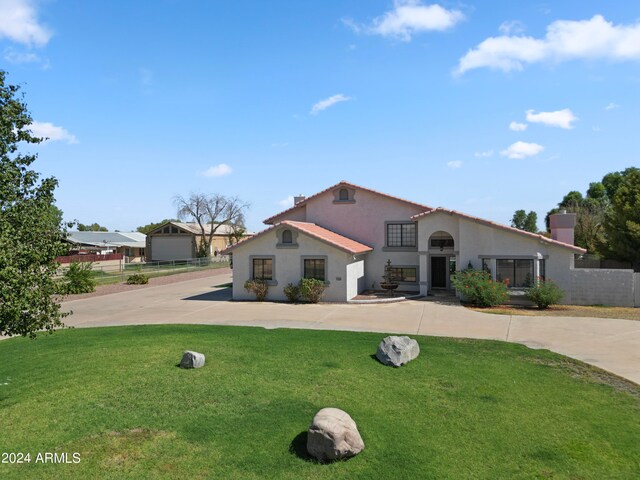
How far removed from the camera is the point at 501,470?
21.6 feet

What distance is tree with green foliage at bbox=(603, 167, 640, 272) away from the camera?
1084 inches

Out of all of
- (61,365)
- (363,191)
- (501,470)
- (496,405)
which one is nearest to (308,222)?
(363,191)

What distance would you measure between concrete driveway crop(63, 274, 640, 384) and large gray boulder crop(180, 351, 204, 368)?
6054 mm

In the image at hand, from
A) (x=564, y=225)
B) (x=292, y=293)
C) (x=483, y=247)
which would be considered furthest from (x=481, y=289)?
(x=292, y=293)

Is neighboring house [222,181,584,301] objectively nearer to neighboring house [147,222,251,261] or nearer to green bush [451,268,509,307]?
green bush [451,268,509,307]

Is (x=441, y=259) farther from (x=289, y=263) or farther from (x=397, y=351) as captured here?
(x=397, y=351)

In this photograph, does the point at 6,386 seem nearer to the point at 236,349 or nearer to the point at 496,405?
the point at 236,349

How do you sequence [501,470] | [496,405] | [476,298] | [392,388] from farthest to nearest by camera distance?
1. [476,298]
2. [392,388]
3. [496,405]
4. [501,470]

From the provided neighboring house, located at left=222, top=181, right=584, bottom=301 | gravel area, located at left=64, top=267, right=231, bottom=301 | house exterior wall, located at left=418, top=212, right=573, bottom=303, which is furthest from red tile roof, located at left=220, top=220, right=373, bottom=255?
gravel area, located at left=64, top=267, right=231, bottom=301

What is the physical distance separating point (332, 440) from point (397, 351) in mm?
5127

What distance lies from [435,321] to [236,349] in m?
8.63

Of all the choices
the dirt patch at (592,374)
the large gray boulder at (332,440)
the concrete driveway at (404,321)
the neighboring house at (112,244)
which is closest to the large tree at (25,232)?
the large gray boulder at (332,440)

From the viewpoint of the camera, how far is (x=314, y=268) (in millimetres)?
24109

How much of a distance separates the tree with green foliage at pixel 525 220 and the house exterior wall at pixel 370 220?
5484 cm
